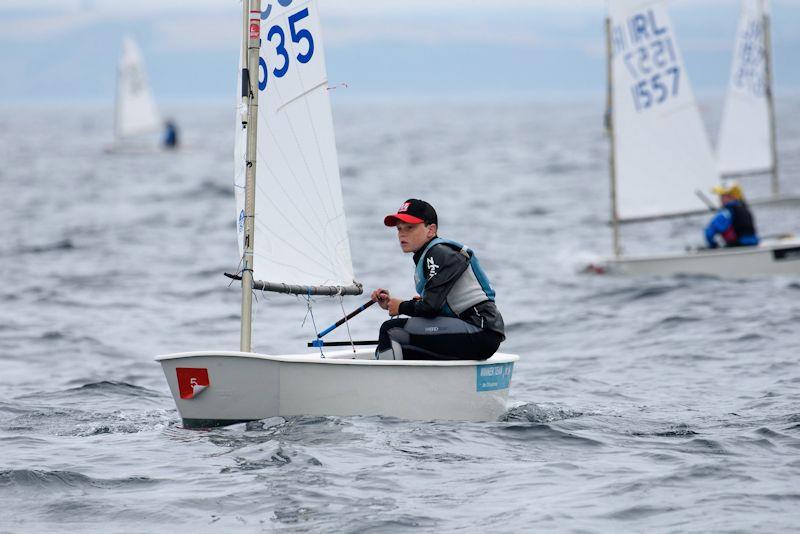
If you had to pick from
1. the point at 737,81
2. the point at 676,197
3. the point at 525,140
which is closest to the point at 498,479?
the point at 676,197

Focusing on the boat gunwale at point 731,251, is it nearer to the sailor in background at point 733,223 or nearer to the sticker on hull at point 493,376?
the sailor in background at point 733,223

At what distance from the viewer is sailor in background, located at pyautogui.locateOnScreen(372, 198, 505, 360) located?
790 centimetres

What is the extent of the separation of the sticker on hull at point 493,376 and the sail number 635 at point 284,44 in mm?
2261

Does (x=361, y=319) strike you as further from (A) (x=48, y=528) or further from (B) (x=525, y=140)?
(B) (x=525, y=140)

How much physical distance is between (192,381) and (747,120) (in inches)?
729

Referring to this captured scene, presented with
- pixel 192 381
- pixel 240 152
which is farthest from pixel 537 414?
pixel 240 152

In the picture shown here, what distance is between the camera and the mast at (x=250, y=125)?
7957 millimetres

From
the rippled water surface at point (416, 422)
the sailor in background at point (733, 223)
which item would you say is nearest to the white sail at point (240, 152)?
the rippled water surface at point (416, 422)

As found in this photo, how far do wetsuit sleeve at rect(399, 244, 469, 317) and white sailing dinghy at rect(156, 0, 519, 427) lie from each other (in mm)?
362

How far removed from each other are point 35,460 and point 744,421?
451 cm

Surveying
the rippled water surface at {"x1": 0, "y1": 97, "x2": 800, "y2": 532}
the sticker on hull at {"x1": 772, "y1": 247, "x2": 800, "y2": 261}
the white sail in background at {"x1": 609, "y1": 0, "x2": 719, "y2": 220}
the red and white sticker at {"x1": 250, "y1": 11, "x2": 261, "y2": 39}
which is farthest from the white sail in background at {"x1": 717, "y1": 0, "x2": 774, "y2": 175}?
the red and white sticker at {"x1": 250, "y1": 11, "x2": 261, "y2": 39}

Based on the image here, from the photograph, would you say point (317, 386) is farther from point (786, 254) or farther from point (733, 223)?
point (786, 254)

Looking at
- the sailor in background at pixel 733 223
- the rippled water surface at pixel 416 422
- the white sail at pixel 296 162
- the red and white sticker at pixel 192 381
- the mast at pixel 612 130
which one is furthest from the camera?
the mast at pixel 612 130

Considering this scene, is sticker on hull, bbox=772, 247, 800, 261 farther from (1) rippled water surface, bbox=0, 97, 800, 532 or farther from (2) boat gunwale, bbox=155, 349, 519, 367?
(2) boat gunwale, bbox=155, 349, 519, 367
